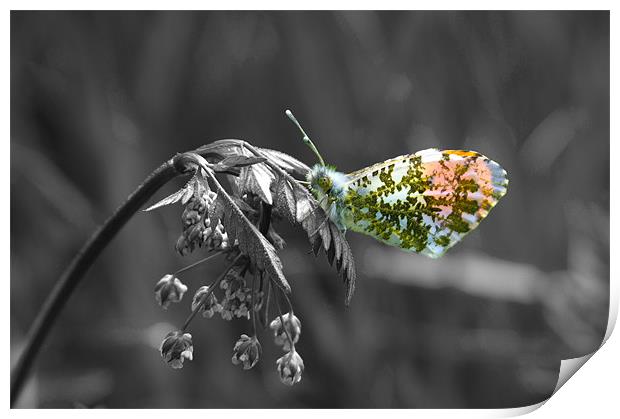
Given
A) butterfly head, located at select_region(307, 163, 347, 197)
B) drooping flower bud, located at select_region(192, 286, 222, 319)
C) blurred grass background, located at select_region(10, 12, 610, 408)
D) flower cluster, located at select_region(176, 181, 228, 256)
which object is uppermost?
flower cluster, located at select_region(176, 181, 228, 256)

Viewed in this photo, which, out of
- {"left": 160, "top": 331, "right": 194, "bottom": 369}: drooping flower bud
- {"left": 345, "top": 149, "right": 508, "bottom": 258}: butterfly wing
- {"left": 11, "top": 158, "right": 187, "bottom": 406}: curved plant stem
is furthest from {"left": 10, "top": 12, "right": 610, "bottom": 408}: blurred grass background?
{"left": 160, "top": 331, "right": 194, "bottom": 369}: drooping flower bud

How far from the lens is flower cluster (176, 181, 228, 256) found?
0.75m

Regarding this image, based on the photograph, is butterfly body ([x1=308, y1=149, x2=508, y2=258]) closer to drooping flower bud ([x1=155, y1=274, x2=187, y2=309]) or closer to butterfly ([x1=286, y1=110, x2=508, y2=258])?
butterfly ([x1=286, y1=110, x2=508, y2=258])

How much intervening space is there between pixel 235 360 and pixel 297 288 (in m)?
1.30

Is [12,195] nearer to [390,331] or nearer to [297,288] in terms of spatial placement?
[297,288]

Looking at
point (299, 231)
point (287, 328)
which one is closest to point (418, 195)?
point (287, 328)

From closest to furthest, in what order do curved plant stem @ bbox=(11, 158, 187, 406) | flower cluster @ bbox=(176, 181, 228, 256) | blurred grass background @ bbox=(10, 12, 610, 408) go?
1. flower cluster @ bbox=(176, 181, 228, 256)
2. curved plant stem @ bbox=(11, 158, 187, 406)
3. blurred grass background @ bbox=(10, 12, 610, 408)

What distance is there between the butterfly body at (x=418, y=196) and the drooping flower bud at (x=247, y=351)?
207mm

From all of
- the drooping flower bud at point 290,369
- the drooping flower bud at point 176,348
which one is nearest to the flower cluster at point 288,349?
the drooping flower bud at point 290,369

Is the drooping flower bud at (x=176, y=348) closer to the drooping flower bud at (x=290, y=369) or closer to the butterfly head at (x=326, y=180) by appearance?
the drooping flower bud at (x=290, y=369)

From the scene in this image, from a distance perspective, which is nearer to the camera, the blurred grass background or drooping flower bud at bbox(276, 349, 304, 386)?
drooping flower bud at bbox(276, 349, 304, 386)

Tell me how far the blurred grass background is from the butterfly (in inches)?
43.3

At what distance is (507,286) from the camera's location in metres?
2.27

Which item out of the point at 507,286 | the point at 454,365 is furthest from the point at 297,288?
the point at 507,286
